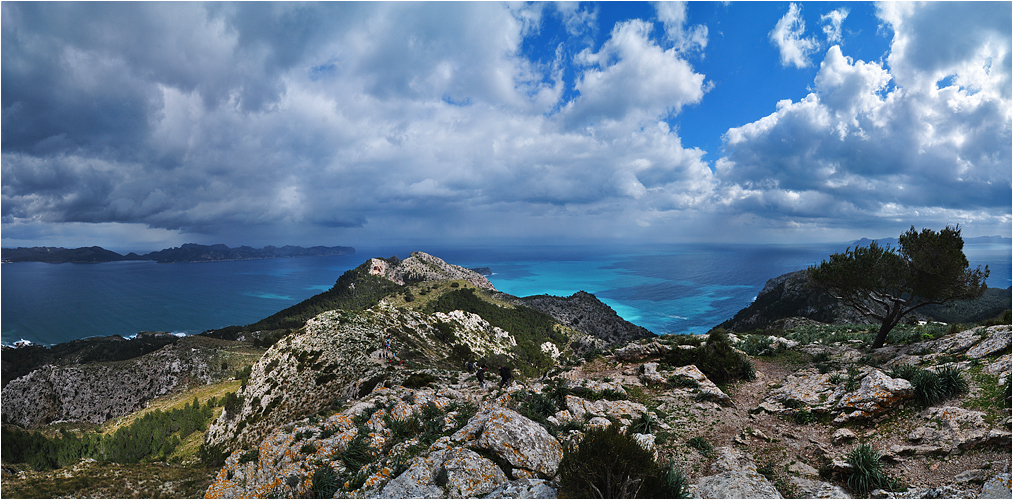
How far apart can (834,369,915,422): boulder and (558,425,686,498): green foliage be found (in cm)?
797

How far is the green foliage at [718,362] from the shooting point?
717 inches

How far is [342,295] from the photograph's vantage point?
16012 cm

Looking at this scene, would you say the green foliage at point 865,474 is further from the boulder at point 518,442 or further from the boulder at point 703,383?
the boulder at point 703,383

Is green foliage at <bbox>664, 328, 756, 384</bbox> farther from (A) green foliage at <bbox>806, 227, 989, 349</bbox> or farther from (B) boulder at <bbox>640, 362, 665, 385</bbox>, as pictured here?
(A) green foliage at <bbox>806, 227, 989, 349</bbox>

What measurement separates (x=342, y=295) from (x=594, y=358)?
158m

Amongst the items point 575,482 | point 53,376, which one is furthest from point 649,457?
point 53,376

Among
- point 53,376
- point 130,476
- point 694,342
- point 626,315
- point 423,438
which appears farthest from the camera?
point 626,315

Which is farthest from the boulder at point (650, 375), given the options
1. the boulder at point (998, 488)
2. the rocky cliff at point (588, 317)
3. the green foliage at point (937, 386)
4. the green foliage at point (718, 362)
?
the rocky cliff at point (588, 317)

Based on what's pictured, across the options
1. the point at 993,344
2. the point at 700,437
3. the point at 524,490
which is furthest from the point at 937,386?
the point at 524,490

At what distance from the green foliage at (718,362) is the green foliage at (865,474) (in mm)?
10022

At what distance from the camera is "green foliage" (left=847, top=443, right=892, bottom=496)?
7.79m

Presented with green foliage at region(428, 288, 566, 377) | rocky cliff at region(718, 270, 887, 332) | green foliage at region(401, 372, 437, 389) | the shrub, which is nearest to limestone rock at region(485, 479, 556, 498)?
the shrub

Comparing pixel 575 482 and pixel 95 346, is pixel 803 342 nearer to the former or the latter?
pixel 575 482

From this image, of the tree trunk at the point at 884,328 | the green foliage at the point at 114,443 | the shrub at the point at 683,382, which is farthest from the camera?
the green foliage at the point at 114,443
